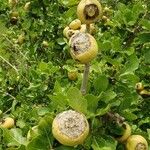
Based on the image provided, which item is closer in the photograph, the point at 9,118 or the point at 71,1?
the point at 71,1

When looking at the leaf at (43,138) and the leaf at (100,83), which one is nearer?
the leaf at (43,138)

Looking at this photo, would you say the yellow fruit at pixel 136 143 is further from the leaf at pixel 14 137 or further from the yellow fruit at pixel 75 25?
the yellow fruit at pixel 75 25

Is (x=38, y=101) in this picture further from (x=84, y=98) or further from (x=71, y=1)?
(x=84, y=98)

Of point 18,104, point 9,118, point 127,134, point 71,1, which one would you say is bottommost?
point 18,104

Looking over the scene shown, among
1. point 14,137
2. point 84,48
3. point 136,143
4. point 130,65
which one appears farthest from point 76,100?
point 130,65

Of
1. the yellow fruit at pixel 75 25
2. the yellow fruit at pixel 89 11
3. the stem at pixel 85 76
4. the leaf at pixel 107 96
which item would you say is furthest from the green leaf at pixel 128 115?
the yellow fruit at pixel 75 25

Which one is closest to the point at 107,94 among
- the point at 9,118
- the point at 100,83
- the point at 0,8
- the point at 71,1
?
the point at 100,83

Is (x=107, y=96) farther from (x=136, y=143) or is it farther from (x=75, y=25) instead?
(x=75, y=25)
